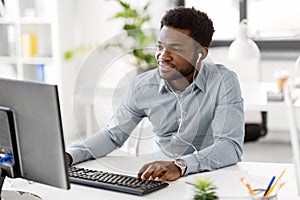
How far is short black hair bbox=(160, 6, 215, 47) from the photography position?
90.0 inches

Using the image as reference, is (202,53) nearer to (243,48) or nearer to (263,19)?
(243,48)

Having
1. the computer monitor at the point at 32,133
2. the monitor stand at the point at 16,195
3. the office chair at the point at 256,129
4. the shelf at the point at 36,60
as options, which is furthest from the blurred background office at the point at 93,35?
the computer monitor at the point at 32,133

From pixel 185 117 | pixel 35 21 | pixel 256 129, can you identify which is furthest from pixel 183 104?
pixel 35 21

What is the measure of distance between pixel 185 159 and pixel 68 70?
3402mm

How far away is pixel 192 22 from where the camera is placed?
2.30 meters

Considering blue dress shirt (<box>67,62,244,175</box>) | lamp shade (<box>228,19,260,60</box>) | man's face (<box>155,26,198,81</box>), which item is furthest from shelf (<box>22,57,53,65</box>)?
man's face (<box>155,26,198,81</box>)

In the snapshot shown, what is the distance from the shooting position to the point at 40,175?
1.70 metres

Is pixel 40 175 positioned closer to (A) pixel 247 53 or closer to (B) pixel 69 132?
(A) pixel 247 53

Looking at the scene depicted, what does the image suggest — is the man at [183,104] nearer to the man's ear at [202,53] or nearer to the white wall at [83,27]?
the man's ear at [202,53]

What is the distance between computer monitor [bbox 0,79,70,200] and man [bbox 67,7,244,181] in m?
0.47

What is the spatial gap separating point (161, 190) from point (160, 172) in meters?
0.10

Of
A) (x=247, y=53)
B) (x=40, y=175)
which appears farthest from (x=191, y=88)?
(x=247, y=53)

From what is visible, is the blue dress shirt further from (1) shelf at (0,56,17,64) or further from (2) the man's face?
(1) shelf at (0,56,17,64)

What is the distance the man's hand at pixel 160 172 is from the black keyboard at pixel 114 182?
3cm
